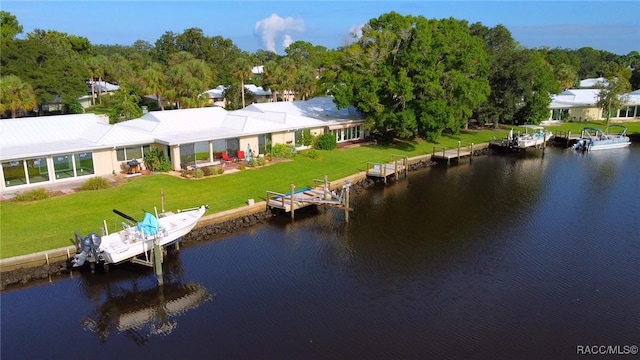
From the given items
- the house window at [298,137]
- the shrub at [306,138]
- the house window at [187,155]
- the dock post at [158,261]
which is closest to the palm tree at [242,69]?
the house window at [298,137]

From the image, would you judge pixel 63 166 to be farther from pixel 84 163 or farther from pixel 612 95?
pixel 612 95

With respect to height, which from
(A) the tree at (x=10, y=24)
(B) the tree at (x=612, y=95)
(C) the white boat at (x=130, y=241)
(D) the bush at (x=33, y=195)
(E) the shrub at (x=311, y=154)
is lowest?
(C) the white boat at (x=130, y=241)

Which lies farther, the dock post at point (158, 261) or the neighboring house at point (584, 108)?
the neighboring house at point (584, 108)

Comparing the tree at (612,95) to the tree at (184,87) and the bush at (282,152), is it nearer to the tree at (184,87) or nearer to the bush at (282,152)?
the bush at (282,152)

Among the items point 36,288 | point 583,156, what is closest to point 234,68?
point 583,156

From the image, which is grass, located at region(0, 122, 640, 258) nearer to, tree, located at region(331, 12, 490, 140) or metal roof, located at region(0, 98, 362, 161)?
metal roof, located at region(0, 98, 362, 161)

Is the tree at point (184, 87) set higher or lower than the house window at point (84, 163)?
higher

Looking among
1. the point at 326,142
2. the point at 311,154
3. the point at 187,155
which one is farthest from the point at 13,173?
the point at 326,142
